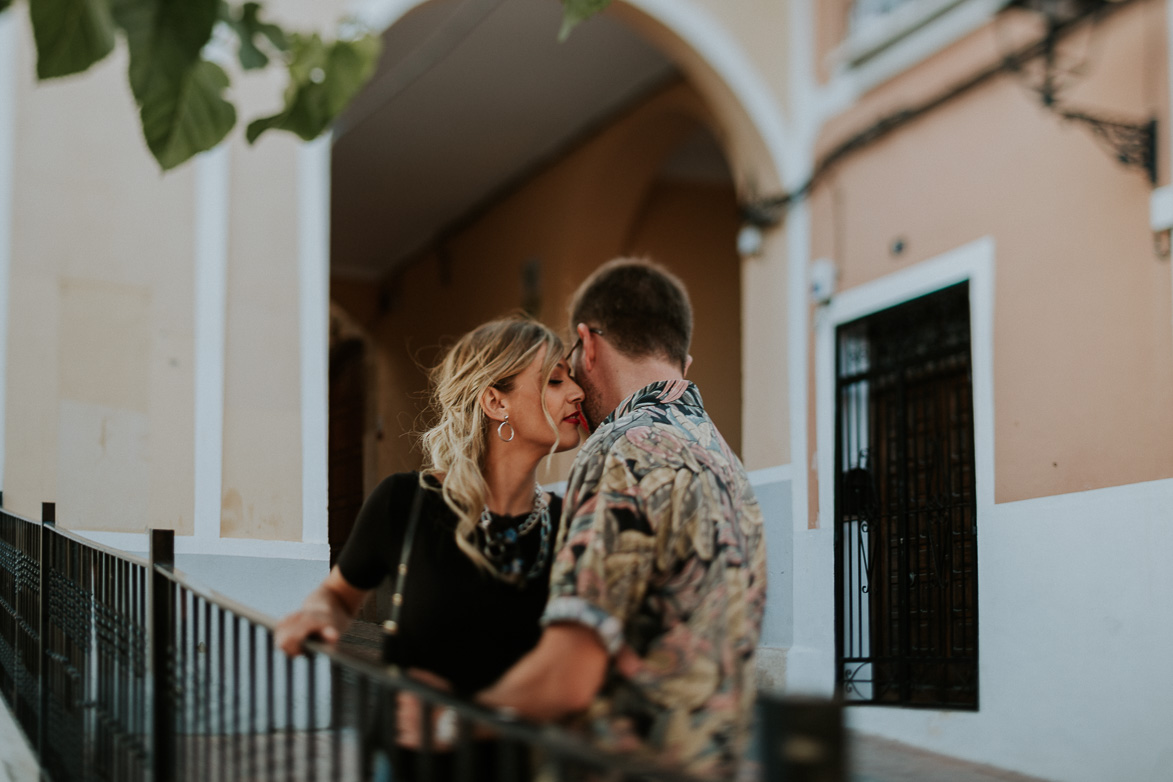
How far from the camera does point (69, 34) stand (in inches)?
66.3

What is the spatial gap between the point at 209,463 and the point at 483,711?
14.7ft

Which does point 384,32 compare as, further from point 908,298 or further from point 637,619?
point 637,619

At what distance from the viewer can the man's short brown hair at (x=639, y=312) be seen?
2.19 metres

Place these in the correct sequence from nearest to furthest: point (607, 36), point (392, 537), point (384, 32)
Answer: point (392, 537), point (384, 32), point (607, 36)

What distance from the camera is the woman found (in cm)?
194

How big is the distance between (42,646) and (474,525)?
2.26 m

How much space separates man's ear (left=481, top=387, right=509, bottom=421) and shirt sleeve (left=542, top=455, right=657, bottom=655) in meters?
0.44

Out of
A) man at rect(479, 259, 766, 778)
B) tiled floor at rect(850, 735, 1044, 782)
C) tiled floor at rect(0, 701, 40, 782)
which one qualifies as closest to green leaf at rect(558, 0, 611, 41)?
man at rect(479, 259, 766, 778)

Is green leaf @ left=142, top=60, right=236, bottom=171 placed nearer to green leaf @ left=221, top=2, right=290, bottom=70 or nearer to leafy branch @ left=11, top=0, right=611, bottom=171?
leafy branch @ left=11, top=0, right=611, bottom=171

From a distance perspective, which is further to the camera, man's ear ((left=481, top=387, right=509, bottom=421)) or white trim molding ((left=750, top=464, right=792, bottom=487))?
white trim molding ((left=750, top=464, right=792, bottom=487))

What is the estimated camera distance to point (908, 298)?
606 cm

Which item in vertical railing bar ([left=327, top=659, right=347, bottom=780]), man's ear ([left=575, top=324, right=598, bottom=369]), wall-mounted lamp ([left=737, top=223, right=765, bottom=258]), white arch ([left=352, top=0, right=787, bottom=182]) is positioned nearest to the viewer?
vertical railing bar ([left=327, top=659, right=347, bottom=780])

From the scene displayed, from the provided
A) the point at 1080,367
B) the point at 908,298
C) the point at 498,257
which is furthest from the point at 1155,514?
the point at 498,257

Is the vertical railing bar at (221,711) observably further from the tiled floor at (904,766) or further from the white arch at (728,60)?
the white arch at (728,60)
